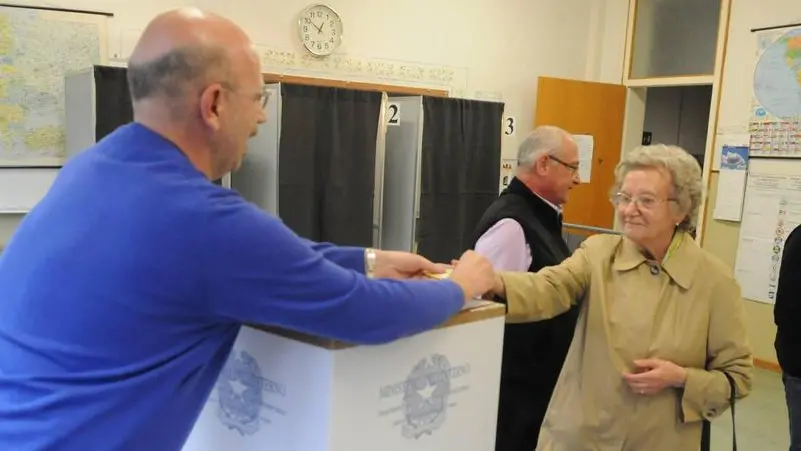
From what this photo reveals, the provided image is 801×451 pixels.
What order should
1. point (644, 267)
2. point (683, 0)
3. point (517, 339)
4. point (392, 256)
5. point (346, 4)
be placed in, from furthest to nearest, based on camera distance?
point (683, 0), point (346, 4), point (517, 339), point (644, 267), point (392, 256)

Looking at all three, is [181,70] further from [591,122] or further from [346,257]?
[591,122]

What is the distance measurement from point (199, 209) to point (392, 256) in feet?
1.69

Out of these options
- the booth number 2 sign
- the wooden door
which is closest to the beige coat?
the booth number 2 sign

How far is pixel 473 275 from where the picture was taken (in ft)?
4.30

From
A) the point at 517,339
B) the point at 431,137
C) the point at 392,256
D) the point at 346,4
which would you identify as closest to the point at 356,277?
the point at 392,256

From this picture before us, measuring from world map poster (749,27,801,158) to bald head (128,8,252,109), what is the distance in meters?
4.86

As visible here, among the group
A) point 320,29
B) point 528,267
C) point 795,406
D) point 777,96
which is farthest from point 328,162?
point 777,96

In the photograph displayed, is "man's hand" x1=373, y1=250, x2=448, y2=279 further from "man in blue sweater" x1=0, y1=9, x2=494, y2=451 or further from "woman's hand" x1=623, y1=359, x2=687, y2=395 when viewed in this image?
"woman's hand" x1=623, y1=359, x2=687, y2=395

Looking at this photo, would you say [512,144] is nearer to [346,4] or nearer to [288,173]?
[346,4]

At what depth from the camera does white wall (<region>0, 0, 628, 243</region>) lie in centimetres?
468

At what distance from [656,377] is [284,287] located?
959 millimetres

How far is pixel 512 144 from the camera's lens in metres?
6.20

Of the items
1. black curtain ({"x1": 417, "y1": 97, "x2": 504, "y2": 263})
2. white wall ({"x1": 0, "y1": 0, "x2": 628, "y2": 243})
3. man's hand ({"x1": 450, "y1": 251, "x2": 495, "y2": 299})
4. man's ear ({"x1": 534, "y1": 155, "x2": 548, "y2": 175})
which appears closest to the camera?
man's hand ({"x1": 450, "y1": 251, "x2": 495, "y2": 299})

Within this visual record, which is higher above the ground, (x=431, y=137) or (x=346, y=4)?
(x=346, y=4)
